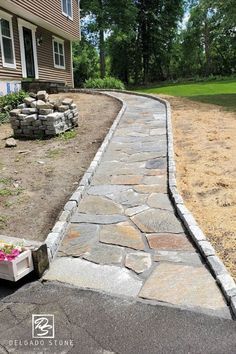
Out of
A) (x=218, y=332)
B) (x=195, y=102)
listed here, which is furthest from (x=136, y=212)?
(x=195, y=102)

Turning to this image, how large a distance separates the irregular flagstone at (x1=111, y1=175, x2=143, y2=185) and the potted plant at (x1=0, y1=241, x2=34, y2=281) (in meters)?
2.35

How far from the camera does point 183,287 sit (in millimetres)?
2789

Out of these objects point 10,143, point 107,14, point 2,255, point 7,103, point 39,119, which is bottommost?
point 2,255

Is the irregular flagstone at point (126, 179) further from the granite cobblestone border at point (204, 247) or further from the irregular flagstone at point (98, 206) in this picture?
the irregular flagstone at point (98, 206)

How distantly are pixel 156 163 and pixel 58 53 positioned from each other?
47.1ft

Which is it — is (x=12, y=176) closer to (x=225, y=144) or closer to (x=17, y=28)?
(x=225, y=144)

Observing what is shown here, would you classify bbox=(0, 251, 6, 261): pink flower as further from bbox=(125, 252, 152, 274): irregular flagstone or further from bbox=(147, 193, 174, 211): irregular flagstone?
bbox=(147, 193, 174, 211): irregular flagstone

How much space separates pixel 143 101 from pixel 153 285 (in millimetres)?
10460

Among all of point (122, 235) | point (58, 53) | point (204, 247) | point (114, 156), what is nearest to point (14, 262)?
point (122, 235)

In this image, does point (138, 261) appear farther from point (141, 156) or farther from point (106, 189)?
point (141, 156)

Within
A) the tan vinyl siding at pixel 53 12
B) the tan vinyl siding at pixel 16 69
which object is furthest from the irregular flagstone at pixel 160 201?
the tan vinyl siding at pixel 53 12

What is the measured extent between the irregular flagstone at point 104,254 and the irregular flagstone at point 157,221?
1.59ft

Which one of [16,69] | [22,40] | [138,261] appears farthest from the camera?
[22,40]

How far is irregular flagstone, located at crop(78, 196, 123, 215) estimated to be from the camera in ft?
13.9
